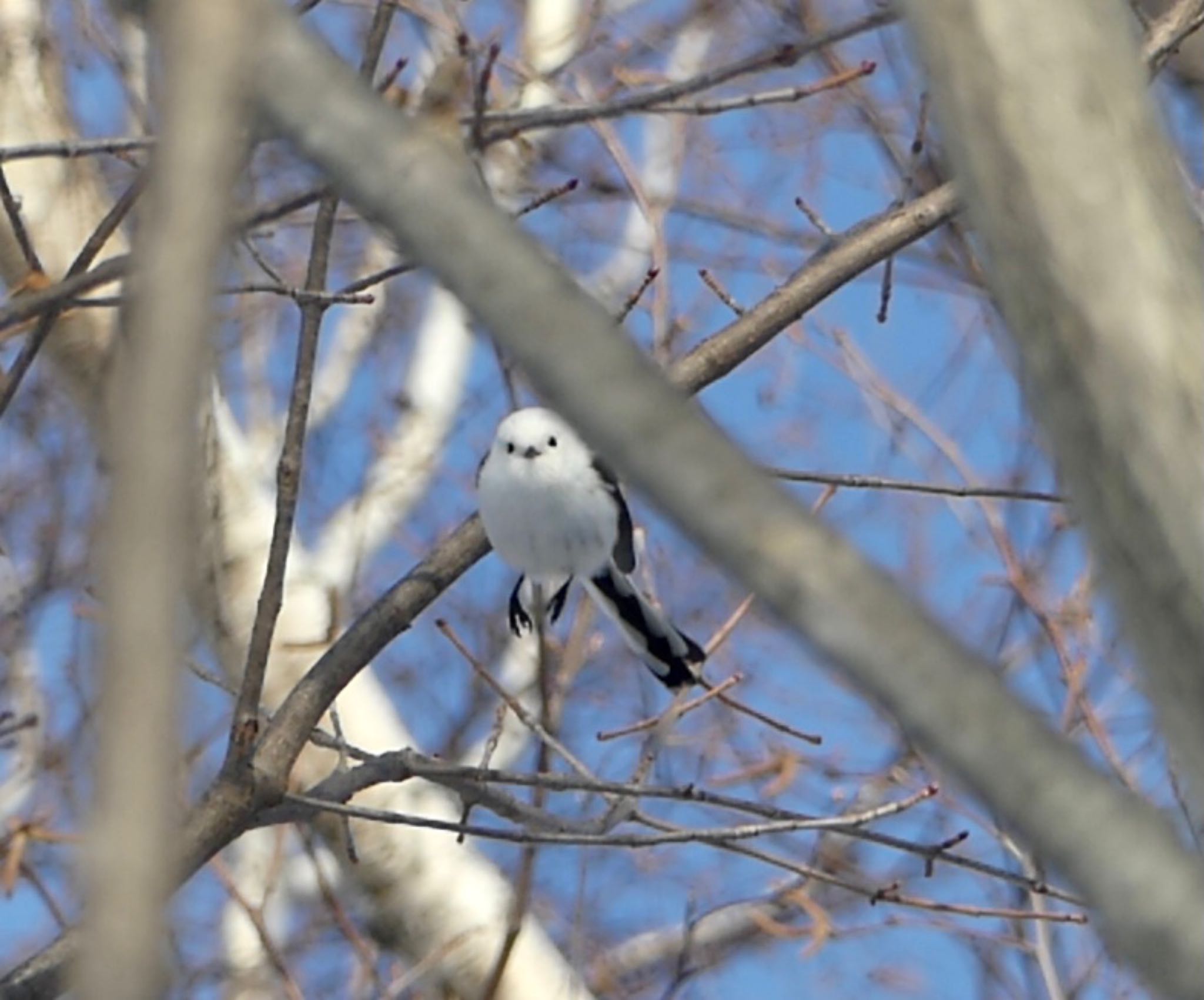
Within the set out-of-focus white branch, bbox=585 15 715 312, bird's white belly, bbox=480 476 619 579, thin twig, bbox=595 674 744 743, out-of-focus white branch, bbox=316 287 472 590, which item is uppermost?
out-of-focus white branch, bbox=585 15 715 312

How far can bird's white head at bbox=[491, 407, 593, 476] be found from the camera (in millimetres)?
3564

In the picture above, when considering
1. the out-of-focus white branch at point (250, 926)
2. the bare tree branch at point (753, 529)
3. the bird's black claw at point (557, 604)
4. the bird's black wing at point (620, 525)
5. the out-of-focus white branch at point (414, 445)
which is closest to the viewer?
the bare tree branch at point (753, 529)

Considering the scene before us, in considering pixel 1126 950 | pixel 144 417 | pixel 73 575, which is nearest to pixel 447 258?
pixel 144 417

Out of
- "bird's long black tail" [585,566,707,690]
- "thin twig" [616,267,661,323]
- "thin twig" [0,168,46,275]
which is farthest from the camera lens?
"bird's long black tail" [585,566,707,690]

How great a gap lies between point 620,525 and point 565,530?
140mm

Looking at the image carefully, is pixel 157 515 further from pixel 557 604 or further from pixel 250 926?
pixel 250 926

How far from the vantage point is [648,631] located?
3357 millimetres

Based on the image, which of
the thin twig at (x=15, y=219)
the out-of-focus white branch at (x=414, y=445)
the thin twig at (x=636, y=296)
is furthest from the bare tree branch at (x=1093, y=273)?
the out-of-focus white branch at (x=414, y=445)

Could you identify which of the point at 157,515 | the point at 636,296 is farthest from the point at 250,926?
the point at 157,515

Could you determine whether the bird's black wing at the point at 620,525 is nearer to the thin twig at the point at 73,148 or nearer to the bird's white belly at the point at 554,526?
the bird's white belly at the point at 554,526

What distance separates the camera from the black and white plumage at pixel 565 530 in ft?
10.8

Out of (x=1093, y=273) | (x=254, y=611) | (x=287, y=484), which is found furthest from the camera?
(x=254, y=611)

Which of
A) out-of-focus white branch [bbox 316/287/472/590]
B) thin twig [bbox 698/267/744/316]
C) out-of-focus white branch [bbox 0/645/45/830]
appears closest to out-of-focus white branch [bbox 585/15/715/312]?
out-of-focus white branch [bbox 316/287/472/590]

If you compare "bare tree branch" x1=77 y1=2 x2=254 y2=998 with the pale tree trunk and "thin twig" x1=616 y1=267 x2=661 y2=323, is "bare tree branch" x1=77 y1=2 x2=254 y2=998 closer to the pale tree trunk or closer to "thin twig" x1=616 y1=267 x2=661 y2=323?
"thin twig" x1=616 y1=267 x2=661 y2=323
